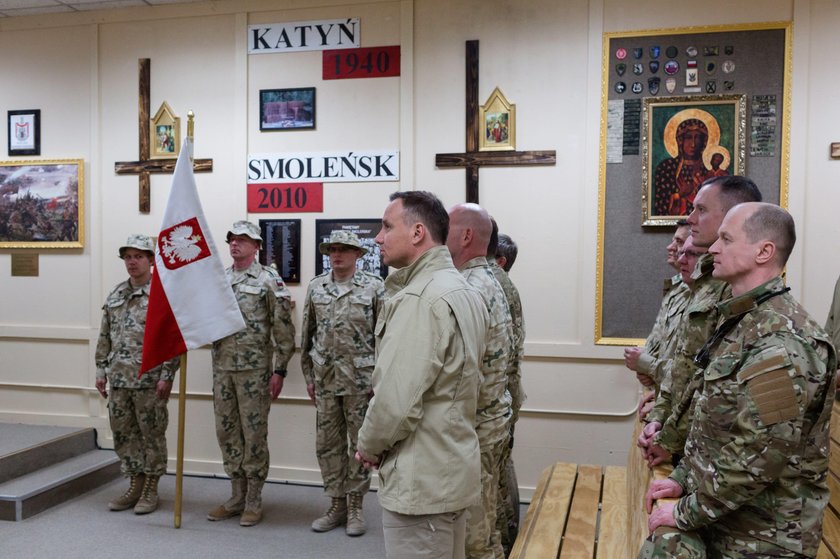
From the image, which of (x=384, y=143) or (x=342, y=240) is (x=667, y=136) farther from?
(x=342, y=240)

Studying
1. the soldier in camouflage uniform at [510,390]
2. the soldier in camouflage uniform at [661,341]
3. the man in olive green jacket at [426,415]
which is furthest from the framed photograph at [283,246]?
the man in olive green jacket at [426,415]

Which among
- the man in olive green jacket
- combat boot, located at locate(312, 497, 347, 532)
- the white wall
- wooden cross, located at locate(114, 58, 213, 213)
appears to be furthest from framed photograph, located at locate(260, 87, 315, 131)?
the man in olive green jacket

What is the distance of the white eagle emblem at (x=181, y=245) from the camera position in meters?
3.87

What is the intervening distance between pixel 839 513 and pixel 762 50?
2.78 m

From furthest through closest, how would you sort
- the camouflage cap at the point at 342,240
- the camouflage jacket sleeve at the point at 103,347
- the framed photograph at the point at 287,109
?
1. the framed photograph at the point at 287,109
2. the camouflage jacket sleeve at the point at 103,347
3. the camouflage cap at the point at 342,240

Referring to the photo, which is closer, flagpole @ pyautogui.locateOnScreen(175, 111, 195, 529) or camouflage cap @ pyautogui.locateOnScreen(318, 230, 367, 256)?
flagpole @ pyautogui.locateOnScreen(175, 111, 195, 529)

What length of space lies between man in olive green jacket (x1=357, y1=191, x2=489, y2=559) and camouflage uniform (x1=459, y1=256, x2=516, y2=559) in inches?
12.9

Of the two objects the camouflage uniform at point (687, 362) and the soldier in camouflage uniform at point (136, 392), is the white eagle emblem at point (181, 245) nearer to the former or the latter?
the soldier in camouflage uniform at point (136, 392)

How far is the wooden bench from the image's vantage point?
224cm

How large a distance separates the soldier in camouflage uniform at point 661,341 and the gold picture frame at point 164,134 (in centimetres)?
347

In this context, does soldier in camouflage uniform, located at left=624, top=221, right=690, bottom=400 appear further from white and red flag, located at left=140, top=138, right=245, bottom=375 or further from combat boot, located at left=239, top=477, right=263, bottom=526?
combat boot, located at left=239, top=477, right=263, bottom=526

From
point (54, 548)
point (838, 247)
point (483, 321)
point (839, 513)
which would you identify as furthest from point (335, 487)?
point (838, 247)

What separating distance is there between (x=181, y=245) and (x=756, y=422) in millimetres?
3208

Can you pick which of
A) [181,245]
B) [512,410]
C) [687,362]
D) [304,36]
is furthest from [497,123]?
[687,362]
